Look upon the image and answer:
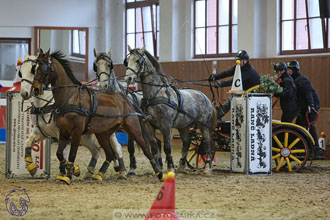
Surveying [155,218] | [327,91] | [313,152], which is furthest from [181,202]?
[327,91]

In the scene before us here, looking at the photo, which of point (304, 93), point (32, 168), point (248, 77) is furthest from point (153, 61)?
point (304, 93)

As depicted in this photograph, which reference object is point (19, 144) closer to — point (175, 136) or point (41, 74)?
point (41, 74)

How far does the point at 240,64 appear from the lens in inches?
376

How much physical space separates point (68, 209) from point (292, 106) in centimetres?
508

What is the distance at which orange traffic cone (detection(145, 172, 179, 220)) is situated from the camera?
4.28 meters

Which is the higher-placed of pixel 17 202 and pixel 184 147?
pixel 184 147

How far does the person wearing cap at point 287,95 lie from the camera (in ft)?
31.6

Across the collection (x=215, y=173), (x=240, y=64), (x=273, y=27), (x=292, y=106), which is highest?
(x=273, y=27)

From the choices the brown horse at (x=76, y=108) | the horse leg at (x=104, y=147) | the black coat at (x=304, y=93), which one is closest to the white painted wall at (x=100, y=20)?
the black coat at (x=304, y=93)

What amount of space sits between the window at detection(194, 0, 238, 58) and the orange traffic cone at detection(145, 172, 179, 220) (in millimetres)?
11519

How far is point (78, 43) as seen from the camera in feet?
61.3

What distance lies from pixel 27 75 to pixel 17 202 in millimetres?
1974

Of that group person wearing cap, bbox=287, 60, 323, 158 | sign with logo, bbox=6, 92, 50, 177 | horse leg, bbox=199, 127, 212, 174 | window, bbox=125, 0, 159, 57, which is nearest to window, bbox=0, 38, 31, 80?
window, bbox=125, 0, 159, 57

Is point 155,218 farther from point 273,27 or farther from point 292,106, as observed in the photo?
point 273,27
